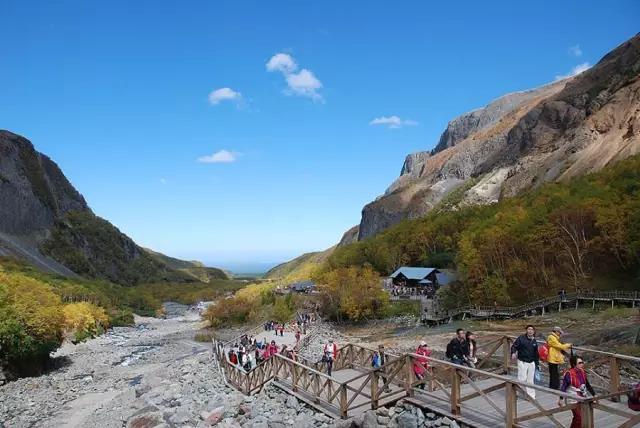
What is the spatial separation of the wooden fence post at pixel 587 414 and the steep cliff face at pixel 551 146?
297ft

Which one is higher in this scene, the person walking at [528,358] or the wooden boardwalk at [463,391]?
the person walking at [528,358]

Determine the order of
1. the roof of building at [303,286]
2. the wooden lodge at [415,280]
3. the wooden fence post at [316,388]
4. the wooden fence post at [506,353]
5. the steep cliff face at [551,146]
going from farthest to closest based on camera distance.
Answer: the steep cliff face at [551,146] < the roof of building at [303,286] < the wooden lodge at [415,280] < the wooden fence post at [316,388] < the wooden fence post at [506,353]

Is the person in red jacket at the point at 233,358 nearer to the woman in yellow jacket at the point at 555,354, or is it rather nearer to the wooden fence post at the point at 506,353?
the wooden fence post at the point at 506,353

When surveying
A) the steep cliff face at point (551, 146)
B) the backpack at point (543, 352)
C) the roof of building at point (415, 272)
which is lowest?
the backpack at point (543, 352)

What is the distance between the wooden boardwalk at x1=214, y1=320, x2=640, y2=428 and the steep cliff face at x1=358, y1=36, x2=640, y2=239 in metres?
85.6

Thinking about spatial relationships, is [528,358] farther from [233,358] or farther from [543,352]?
[233,358]

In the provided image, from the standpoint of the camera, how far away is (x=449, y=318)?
5725cm

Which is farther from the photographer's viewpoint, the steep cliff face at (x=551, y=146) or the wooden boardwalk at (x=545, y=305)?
the steep cliff face at (x=551, y=146)

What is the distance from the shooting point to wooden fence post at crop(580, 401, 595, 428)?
8.62 metres

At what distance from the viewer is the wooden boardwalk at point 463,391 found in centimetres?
963

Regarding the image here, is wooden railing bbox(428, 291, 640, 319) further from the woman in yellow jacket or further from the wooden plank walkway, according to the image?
the wooden plank walkway

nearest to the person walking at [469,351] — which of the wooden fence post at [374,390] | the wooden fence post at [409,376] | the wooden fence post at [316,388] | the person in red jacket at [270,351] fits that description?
the wooden fence post at [409,376]

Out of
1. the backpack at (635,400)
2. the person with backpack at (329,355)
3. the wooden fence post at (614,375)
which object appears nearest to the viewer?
the backpack at (635,400)

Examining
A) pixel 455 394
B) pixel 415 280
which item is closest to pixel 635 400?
pixel 455 394
